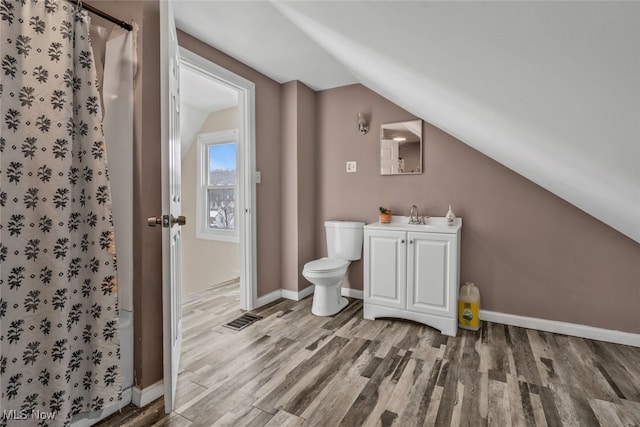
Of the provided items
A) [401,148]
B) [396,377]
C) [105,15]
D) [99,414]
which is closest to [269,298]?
[396,377]

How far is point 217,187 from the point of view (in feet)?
13.4

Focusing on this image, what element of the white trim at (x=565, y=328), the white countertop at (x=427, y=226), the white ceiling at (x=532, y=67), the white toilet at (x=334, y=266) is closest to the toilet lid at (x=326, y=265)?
the white toilet at (x=334, y=266)

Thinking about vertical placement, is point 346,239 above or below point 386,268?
above

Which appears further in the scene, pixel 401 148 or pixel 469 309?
pixel 401 148

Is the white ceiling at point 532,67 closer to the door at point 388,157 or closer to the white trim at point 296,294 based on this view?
the door at point 388,157

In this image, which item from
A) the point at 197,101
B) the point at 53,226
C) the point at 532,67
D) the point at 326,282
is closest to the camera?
the point at 532,67

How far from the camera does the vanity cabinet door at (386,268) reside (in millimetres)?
2451

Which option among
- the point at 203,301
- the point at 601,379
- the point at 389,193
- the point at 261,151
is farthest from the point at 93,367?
the point at 601,379

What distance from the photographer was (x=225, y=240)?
4023 millimetres

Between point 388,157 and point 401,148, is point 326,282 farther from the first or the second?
point 401,148

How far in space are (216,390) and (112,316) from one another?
0.68m

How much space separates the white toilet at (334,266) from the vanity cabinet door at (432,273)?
24.3 inches

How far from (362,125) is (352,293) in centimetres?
170

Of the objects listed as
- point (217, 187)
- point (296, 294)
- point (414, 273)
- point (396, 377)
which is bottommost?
point (396, 377)
